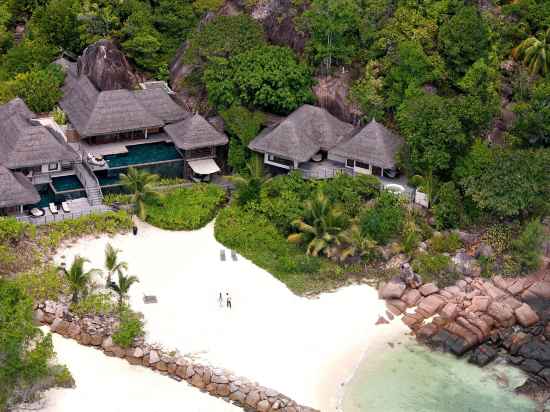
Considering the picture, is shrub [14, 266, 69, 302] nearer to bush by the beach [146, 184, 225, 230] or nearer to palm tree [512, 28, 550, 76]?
bush by the beach [146, 184, 225, 230]

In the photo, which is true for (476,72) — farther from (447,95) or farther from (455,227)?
(455,227)

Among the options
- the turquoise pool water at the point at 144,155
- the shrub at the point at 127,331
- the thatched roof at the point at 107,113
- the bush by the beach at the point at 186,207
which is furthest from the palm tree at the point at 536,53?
the shrub at the point at 127,331

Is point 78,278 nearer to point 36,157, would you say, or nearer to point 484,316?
point 36,157

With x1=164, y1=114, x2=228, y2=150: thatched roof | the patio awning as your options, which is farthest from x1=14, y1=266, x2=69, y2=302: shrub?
x1=164, y1=114, x2=228, y2=150: thatched roof

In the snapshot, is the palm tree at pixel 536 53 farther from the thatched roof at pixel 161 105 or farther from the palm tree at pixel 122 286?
the palm tree at pixel 122 286

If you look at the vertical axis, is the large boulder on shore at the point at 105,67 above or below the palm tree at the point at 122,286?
above

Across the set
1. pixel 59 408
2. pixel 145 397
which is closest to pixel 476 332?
pixel 145 397
